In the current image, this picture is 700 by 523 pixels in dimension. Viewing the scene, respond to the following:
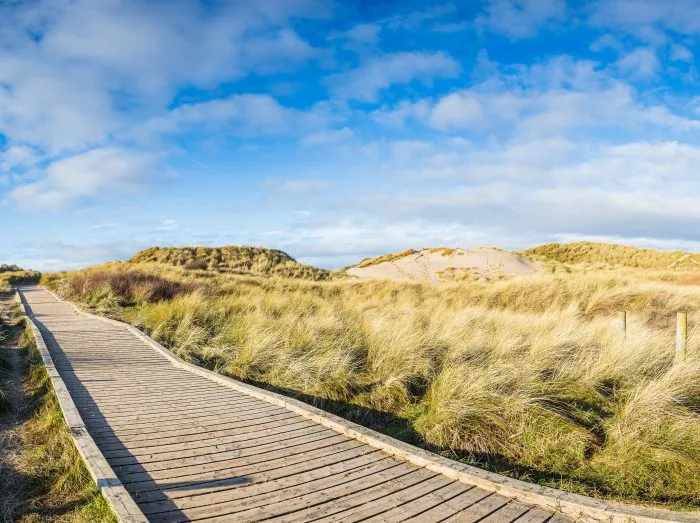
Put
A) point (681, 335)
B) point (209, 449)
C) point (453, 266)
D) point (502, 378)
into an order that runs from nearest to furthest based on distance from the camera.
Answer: point (209, 449)
point (502, 378)
point (681, 335)
point (453, 266)

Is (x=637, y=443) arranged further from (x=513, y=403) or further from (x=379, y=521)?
(x=379, y=521)

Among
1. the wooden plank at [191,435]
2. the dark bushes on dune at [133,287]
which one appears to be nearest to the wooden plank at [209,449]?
the wooden plank at [191,435]

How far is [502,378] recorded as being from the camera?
6.80 m

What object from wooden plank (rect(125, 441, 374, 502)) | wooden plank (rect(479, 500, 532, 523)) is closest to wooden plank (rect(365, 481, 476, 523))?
wooden plank (rect(479, 500, 532, 523))

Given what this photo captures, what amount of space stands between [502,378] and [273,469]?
363 centimetres

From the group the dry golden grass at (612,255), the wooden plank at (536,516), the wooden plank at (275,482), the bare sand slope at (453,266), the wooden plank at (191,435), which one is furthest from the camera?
the dry golden grass at (612,255)

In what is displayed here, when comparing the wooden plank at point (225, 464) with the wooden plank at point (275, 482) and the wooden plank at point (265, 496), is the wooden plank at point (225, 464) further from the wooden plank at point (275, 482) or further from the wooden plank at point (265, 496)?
the wooden plank at point (265, 496)

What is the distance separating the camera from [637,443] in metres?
5.32

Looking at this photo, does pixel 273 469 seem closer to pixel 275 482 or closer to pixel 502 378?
pixel 275 482

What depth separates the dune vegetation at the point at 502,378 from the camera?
211 inches

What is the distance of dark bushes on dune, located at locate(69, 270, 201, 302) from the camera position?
56.5 feet

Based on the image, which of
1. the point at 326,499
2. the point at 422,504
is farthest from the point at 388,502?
the point at 326,499

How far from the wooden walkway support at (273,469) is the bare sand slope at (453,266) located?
2206 cm

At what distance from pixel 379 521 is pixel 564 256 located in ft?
166
